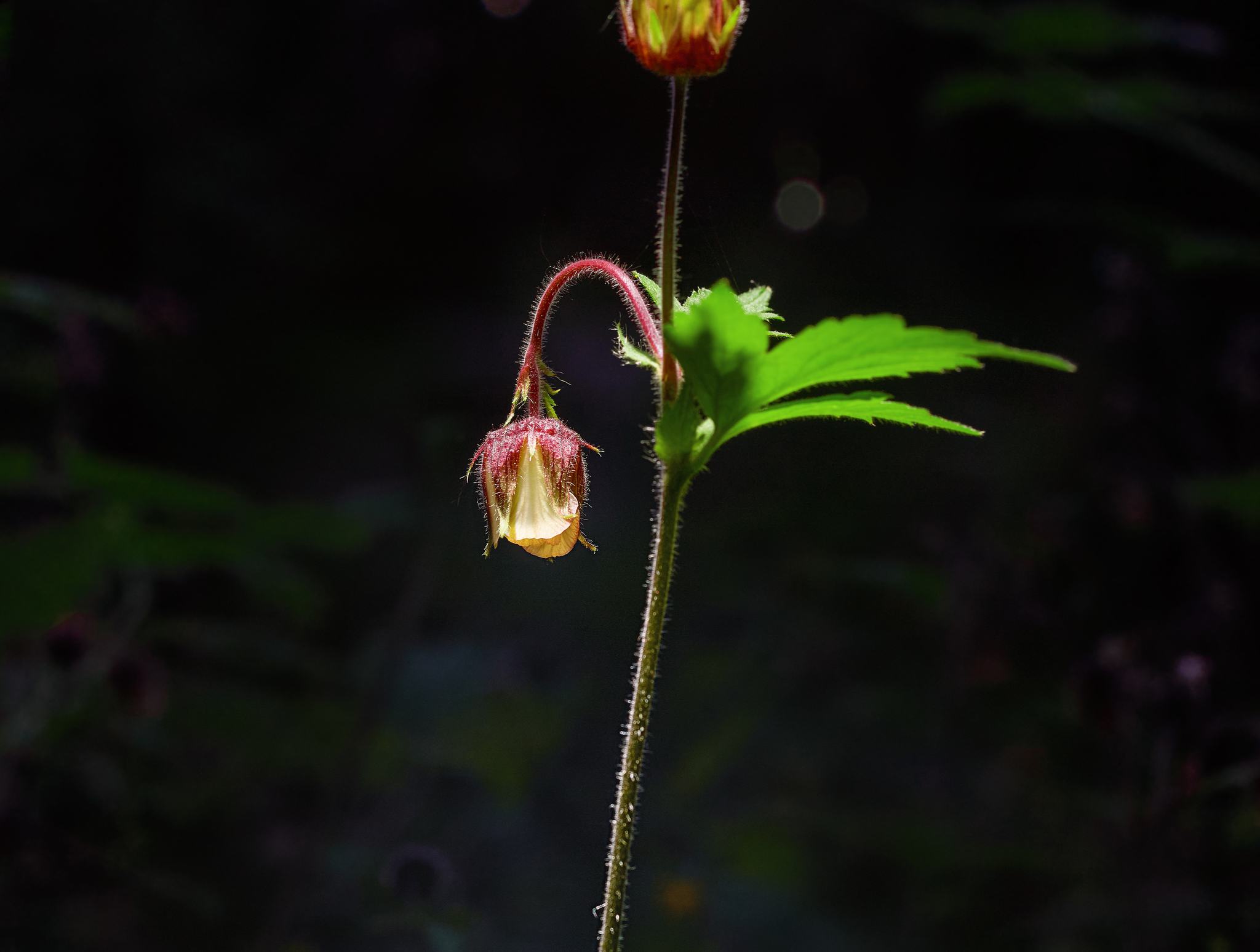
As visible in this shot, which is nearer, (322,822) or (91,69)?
(322,822)

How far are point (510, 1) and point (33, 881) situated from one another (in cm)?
366

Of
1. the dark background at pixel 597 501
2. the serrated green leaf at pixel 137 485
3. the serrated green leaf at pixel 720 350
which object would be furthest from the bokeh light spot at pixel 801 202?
the serrated green leaf at pixel 720 350

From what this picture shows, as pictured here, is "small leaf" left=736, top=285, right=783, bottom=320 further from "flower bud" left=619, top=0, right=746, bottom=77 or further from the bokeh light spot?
the bokeh light spot

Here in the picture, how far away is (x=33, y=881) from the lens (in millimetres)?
1438

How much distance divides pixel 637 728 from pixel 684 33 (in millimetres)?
364

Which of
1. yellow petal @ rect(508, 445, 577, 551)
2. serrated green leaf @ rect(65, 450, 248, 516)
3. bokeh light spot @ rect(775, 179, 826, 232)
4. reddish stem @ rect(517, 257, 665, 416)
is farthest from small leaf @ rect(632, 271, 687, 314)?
bokeh light spot @ rect(775, 179, 826, 232)

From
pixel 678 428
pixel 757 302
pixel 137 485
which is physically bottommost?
pixel 678 428

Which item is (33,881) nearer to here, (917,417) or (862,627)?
(917,417)

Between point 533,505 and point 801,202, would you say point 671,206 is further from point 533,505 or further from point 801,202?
point 801,202

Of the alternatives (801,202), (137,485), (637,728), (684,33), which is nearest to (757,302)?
(684,33)

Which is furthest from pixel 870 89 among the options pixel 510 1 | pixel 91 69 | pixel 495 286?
pixel 91 69

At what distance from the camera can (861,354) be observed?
0.51 m

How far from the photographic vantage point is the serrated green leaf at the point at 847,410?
1.78 feet

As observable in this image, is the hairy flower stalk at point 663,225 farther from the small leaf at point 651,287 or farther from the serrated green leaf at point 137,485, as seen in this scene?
the serrated green leaf at point 137,485
